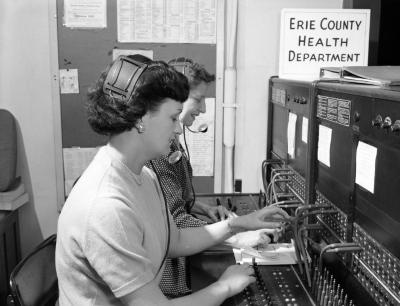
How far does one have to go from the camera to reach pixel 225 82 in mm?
2537

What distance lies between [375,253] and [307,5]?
1803mm

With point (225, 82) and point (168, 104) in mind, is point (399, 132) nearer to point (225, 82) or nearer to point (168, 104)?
point (168, 104)

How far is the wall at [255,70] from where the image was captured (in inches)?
96.7

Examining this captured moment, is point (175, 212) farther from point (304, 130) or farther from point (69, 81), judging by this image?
point (69, 81)

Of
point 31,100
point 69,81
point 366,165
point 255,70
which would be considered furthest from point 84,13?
point 366,165

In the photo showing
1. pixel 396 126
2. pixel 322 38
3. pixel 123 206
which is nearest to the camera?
pixel 396 126

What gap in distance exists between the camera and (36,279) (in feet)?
4.13

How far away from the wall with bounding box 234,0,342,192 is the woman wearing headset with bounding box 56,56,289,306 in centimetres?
138

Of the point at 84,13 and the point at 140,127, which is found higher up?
the point at 84,13

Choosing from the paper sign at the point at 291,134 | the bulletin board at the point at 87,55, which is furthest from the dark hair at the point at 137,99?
the bulletin board at the point at 87,55

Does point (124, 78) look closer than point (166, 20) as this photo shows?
Yes

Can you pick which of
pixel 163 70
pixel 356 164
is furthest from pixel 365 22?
pixel 163 70

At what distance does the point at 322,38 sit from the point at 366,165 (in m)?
0.86

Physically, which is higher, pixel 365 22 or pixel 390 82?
pixel 365 22
